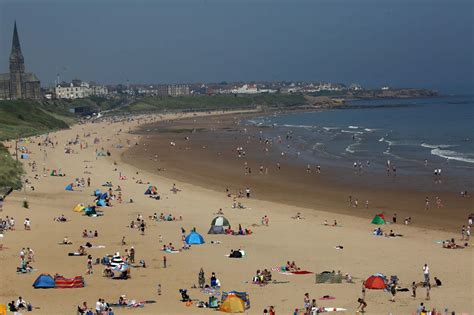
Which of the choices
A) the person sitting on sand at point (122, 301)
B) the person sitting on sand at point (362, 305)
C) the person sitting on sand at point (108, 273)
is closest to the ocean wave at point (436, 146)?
the person sitting on sand at point (108, 273)

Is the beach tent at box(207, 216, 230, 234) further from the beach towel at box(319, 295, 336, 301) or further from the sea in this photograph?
the sea

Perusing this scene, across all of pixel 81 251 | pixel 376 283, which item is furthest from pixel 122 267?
pixel 376 283

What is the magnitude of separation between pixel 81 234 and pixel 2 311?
32.5 feet

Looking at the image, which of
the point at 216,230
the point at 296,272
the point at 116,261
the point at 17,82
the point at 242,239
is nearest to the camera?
the point at 116,261

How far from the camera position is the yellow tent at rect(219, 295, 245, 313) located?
16.8m

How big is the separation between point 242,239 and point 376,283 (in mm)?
7685

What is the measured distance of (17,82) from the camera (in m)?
132

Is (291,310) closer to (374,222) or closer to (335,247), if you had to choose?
(335,247)

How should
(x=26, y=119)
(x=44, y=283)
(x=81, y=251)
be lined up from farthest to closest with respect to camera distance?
(x=26, y=119) → (x=81, y=251) → (x=44, y=283)

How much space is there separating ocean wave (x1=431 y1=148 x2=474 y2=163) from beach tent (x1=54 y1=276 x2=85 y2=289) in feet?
114

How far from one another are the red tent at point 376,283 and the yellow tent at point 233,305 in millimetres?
3671

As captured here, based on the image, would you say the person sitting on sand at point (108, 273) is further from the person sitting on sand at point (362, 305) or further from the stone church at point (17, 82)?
the stone church at point (17, 82)

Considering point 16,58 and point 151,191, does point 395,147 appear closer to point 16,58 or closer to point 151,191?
point 151,191

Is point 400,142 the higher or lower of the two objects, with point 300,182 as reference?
higher
